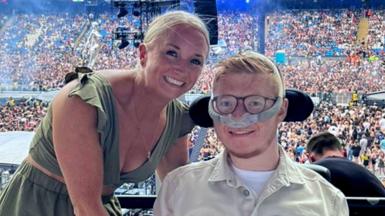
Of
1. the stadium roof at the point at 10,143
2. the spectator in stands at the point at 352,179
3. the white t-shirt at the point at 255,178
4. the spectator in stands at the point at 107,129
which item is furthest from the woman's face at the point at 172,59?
the stadium roof at the point at 10,143

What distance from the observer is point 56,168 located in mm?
1042

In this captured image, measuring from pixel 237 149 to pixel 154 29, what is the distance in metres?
0.31

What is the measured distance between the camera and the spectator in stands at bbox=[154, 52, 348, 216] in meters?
0.98

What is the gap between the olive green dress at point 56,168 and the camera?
986 millimetres

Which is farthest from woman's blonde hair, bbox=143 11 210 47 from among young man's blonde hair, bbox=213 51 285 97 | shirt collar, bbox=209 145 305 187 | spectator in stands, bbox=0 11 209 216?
shirt collar, bbox=209 145 305 187

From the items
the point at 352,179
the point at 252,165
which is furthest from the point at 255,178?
the point at 352,179

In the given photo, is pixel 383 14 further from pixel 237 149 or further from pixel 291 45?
pixel 237 149

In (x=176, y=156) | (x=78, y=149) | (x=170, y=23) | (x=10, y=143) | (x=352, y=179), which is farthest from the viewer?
(x=10, y=143)

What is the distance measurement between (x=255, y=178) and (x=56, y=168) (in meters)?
0.42

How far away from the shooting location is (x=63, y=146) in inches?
37.6

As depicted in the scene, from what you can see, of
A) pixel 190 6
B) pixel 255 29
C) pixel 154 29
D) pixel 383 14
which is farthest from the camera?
pixel 383 14

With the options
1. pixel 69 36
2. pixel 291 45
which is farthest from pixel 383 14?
pixel 69 36

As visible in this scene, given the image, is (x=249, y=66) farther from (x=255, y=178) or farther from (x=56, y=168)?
(x=56, y=168)

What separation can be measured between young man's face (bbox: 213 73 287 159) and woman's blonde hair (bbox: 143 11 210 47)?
150 millimetres
